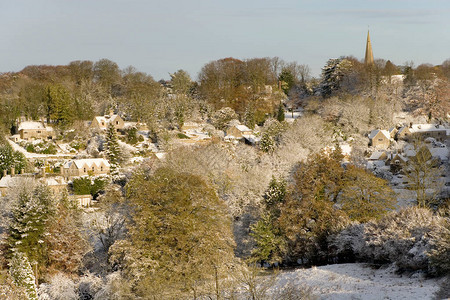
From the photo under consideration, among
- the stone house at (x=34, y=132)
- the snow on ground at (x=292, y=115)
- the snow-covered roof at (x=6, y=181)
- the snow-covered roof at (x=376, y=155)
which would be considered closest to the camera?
the snow-covered roof at (x=6, y=181)

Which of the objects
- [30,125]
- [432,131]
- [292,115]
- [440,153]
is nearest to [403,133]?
[432,131]

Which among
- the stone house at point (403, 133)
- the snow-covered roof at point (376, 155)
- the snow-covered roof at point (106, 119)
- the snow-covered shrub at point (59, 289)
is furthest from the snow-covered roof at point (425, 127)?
the snow-covered shrub at point (59, 289)

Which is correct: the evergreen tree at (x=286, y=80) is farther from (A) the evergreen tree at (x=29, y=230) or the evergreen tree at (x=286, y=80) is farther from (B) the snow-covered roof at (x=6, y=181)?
(A) the evergreen tree at (x=29, y=230)

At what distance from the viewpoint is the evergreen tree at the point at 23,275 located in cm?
2503

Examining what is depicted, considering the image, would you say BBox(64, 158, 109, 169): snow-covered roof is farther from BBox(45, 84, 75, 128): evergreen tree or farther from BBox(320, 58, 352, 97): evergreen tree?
BBox(320, 58, 352, 97): evergreen tree

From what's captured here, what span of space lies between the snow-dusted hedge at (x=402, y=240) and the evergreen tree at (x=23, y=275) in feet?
50.6

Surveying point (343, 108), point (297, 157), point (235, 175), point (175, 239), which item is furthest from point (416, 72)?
point (175, 239)

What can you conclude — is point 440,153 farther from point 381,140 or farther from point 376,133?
point 376,133

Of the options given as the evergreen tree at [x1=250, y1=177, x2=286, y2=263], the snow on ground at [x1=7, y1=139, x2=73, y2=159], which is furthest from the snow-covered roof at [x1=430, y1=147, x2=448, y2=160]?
the snow on ground at [x1=7, y1=139, x2=73, y2=159]

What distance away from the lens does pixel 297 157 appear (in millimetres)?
44219

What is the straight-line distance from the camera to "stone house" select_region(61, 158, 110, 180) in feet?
154

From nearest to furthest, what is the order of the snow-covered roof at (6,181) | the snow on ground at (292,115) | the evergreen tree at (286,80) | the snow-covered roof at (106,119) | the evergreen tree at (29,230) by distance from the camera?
1. the evergreen tree at (29,230)
2. the snow-covered roof at (6,181)
3. the snow-covered roof at (106,119)
4. the snow on ground at (292,115)
5. the evergreen tree at (286,80)

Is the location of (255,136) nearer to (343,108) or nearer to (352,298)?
(343,108)

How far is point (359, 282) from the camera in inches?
865
